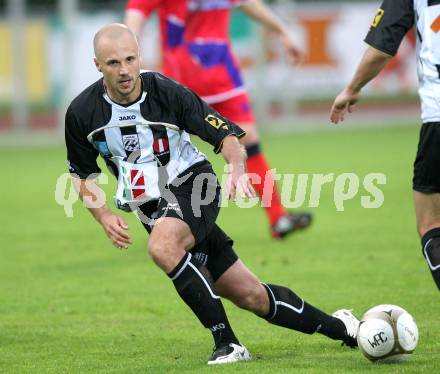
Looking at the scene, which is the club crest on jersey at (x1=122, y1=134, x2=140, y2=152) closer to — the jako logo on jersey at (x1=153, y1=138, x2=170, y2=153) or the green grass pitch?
the jako logo on jersey at (x1=153, y1=138, x2=170, y2=153)

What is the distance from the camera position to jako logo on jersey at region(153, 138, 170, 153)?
18.6 feet

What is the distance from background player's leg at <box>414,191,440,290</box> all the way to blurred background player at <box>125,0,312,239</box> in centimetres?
457

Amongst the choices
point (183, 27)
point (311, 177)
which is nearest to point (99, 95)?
point (183, 27)

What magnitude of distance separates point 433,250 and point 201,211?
1.25 meters

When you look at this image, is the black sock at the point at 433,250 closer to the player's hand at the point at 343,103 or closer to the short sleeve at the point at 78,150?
the player's hand at the point at 343,103

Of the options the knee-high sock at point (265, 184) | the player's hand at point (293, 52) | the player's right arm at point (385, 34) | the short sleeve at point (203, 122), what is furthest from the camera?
the knee-high sock at point (265, 184)

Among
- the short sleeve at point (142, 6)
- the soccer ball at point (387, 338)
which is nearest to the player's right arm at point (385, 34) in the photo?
the soccer ball at point (387, 338)

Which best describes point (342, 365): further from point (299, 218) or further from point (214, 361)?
point (299, 218)

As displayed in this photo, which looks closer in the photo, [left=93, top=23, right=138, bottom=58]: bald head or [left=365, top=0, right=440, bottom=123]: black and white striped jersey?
[left=365, top=0, right=440, bottom=123]: black and white striped jersey

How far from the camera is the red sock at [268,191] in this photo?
974 centimetres

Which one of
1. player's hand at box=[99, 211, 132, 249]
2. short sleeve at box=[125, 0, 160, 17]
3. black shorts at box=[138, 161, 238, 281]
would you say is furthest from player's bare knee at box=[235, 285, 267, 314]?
→ short sleeve at box=[125, 0, 160, 17]

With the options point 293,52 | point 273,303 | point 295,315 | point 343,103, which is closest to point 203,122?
point 343,103

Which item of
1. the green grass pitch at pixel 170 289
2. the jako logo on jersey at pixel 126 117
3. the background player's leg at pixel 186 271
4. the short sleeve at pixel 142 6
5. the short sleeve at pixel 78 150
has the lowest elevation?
the green grass pitch at pixel 170 289

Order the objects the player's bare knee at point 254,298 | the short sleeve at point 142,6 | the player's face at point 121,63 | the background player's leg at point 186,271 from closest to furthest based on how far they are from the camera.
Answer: the background player's leg at point 186,271 → the player's face at point 121,63 → the player's bare knee at point 254,298 → the short sleeve at point 142,6
